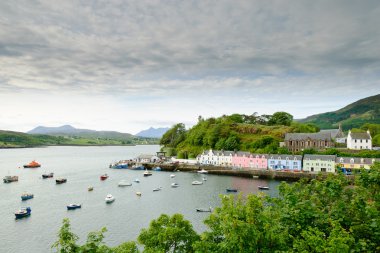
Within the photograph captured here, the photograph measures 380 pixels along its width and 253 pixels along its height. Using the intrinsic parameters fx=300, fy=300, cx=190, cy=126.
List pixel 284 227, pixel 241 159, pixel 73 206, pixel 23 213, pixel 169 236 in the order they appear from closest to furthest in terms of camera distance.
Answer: pixel 284 227 < pixel 169 236 < pixel 23 213 < pixel 73 206 < pixel 241 159

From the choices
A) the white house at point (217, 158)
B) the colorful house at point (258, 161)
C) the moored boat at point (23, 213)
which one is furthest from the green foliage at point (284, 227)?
the white house at point (217, 158)

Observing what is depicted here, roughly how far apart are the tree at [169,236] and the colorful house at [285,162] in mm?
73659

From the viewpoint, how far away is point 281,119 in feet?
463

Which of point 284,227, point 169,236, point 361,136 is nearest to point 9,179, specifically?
point 169,236

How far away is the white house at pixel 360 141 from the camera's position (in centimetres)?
8950

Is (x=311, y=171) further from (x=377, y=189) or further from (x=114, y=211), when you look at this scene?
(x=377, y=189)

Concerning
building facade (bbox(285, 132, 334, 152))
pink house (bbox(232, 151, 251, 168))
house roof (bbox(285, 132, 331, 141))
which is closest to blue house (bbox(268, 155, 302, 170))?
pink house (bbox(232, 151, 251, 168))

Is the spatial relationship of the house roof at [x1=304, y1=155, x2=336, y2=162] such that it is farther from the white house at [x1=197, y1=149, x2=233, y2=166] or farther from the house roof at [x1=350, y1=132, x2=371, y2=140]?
the white house at [x1=197, y1=149, x2=233, y2=166]

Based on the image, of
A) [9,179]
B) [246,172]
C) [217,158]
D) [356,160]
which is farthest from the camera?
[217,158]

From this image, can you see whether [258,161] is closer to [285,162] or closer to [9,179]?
[285,162]

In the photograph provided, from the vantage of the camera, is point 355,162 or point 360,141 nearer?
point 355,162

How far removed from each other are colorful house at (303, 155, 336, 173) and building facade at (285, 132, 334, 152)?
15.5 m

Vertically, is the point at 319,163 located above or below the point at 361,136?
below

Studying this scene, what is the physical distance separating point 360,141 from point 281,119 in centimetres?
5213
